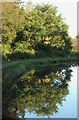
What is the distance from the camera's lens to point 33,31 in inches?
2616

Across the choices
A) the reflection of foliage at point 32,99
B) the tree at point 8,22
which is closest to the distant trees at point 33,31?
the tree at point 8,22

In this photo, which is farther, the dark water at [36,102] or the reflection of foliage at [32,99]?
the reflection of foliage at [32,99]

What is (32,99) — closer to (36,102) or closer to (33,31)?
(36,102)

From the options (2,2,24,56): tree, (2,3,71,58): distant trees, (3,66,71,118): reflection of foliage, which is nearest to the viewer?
(3,66,71,118): reflection of foliage

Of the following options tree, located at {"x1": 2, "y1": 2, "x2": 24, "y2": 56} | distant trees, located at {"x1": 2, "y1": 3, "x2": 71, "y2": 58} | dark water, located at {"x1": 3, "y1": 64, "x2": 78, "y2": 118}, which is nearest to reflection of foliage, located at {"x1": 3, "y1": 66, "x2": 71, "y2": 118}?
dark water, located at {"x1": 3, "y1": 64, "x2": 78, "y2": 118}

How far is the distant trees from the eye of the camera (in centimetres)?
A: 5066

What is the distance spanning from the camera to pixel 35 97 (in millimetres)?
25172

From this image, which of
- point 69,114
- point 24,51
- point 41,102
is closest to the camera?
point 69,114

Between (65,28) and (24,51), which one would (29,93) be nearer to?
(24,51)

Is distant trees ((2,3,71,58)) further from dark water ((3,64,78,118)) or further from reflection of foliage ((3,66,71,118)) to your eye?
dark water ((3,64,78,118))

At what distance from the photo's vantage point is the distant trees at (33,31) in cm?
5066

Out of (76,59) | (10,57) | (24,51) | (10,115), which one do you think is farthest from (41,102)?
(76,59)

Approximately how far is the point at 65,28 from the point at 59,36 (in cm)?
345

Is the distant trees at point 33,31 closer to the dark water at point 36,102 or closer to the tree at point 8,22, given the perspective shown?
the tree at point 8,22
